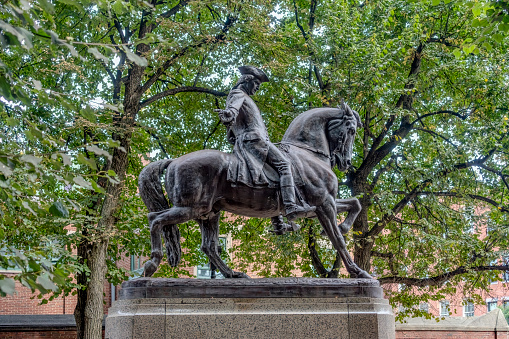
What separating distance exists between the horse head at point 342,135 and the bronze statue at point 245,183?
190 millimetres

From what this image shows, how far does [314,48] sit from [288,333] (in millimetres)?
11008

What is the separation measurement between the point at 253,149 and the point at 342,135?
1.39 m

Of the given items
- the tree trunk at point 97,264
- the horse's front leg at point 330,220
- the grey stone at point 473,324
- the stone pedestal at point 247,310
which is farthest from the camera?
the grey stone at point 473,324

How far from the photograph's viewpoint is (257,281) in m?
6.64

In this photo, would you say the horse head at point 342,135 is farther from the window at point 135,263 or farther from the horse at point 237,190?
the window at point 135,263

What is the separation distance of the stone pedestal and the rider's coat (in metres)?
1.25

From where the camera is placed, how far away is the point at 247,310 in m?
6.46

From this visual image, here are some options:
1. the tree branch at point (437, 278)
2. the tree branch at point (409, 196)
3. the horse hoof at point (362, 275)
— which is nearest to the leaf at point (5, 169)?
the horse hoof at point (362, 275)

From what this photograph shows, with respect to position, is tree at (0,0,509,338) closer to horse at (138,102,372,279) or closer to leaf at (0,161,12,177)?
horse at (138,102,372,279)

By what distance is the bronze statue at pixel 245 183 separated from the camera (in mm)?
6957

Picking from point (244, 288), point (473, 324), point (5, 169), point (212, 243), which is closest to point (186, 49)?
point (212, 243)

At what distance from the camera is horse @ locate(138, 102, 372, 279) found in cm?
694

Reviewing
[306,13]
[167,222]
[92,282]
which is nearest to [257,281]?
[167,222]

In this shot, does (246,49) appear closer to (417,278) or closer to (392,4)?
(392,4)
